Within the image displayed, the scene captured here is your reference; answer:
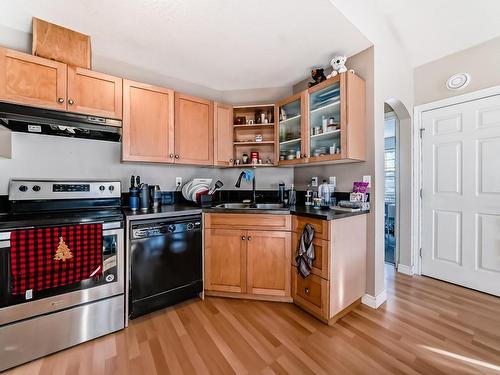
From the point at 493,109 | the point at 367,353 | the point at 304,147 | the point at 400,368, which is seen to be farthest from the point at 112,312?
the point at 493,109

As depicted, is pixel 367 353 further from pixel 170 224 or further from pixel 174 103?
pixel 174 103

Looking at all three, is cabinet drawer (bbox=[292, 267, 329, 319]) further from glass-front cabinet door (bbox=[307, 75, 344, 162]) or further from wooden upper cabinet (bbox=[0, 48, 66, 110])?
wooden upper cabinet (bbox=[0, 48, 66, 110])

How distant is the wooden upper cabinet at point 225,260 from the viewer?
2115 millimetres

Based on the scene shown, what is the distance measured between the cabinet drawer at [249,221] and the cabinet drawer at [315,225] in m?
0.07

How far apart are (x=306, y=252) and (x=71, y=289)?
69.0 inches

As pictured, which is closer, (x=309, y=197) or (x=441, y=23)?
(x=441, y=23)

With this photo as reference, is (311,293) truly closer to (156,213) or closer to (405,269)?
(156,213)

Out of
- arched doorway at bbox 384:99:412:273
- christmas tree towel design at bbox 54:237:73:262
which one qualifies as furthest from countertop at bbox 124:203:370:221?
arched doorway at bbox 384:99:412:273

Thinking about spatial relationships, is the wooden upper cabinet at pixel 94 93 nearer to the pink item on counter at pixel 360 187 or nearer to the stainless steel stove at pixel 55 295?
the stainless steel stove at pixel 55 295

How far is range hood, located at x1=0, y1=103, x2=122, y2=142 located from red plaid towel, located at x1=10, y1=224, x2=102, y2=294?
0.81 metres

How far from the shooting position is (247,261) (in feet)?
6.91

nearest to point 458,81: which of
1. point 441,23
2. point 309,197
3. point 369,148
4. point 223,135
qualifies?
point 441,23

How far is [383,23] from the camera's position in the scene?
84.9 inches

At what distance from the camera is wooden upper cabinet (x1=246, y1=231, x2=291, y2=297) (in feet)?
6.75
